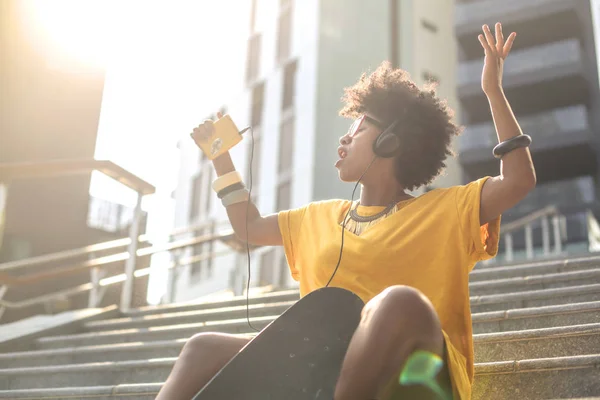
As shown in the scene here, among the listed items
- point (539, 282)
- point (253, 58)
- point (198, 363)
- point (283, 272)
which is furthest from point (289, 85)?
point (198, 363)

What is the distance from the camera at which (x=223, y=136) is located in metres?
2.41

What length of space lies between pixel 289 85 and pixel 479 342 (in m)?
15.4

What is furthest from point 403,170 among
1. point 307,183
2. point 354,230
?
point 307,183

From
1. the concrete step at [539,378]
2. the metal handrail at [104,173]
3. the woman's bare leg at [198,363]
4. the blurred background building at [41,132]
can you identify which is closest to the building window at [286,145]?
the blurred background building at [41,132]

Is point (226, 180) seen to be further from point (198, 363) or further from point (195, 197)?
point (195, 197)

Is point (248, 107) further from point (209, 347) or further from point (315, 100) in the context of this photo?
point (209, 347)

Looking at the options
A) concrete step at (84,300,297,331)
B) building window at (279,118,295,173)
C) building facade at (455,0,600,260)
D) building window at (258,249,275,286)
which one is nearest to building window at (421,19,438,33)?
building facade at (455,0,600,260)

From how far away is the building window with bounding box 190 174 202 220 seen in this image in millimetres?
21188

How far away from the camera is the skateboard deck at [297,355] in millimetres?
1642

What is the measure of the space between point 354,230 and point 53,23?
816cm

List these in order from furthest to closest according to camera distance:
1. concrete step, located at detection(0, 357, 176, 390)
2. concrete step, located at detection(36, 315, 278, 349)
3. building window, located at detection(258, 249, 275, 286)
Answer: building window, located at detection(258, 249, 275, 286) → concrete step, located at detection(36, 315, 278, 349) → concrete step, located at detection(0, 357, 176, 390)

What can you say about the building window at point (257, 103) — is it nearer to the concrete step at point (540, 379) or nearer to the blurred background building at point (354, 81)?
the blurred background building at point (354, 81)

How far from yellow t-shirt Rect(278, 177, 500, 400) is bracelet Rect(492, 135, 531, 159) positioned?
3.7 inches

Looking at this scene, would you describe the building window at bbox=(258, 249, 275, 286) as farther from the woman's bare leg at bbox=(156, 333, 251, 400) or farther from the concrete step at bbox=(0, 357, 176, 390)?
the woman's bare leg at bbox=(156, 333, 251, 400)
